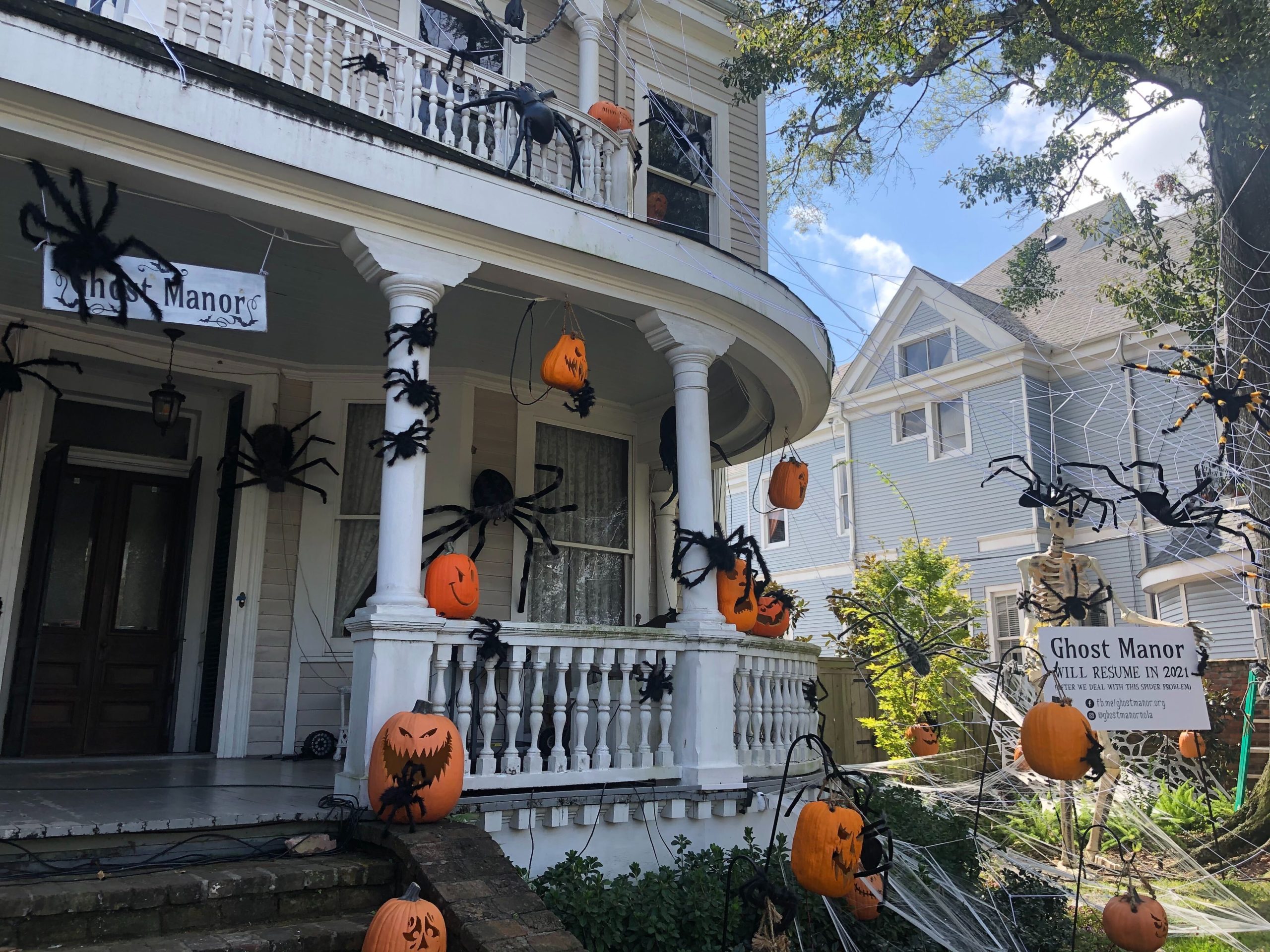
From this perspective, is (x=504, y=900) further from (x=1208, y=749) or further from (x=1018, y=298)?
(x=1018, y=298)

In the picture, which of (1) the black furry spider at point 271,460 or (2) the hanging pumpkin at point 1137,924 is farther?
(1) the black furry spider at point 271,460

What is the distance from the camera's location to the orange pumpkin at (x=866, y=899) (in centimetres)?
496

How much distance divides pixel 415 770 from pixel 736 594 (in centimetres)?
251

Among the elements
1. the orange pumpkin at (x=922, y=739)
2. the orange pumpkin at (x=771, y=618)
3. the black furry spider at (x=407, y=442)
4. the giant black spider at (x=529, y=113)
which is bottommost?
the orange pumpkin at (x=922, y=739)

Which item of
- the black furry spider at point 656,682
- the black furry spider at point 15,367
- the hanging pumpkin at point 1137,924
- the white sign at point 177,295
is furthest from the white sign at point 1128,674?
the black furry spider at point 15,367

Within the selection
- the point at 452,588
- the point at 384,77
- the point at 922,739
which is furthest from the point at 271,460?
the point at 922,739

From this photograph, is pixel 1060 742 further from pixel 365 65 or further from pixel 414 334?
pixel 365 65

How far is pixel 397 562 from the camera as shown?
4.74 m

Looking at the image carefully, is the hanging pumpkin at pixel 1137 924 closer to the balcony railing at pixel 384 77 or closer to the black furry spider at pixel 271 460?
the balcony railing at pixel 384 77

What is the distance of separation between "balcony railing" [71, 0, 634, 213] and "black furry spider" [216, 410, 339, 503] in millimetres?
2496

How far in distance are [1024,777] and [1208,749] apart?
311 centimetres

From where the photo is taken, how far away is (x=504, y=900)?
379cm

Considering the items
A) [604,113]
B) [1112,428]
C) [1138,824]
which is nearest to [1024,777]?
[1138,824]

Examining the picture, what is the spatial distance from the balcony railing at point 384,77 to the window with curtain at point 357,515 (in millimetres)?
2333
